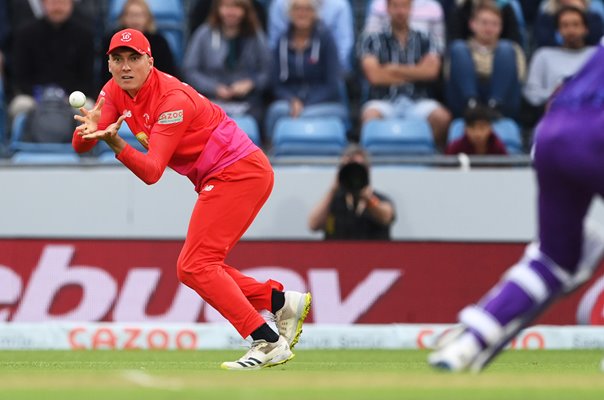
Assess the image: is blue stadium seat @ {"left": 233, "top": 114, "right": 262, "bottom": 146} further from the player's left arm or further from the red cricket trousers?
the player's left arm

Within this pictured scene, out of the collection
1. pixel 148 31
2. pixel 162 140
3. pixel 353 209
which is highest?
pixel 162 140

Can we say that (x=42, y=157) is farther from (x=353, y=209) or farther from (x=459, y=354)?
(x=459, y=354)

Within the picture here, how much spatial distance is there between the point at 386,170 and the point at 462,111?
1.62m

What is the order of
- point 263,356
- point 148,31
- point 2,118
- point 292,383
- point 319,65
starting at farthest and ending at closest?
point 2,118 < point 319,65 < point 148,31 < point 263,356 < point 292,383

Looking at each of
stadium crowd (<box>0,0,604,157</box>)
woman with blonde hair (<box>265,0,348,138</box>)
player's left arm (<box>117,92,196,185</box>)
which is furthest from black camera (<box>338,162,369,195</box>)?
player's left arm (<box>117,92,196,185</box>)

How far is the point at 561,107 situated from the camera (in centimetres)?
644

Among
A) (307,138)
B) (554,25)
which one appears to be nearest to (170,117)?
(307,138)

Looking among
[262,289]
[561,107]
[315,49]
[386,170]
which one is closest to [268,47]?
[315,49]

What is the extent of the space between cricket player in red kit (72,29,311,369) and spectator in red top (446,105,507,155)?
4564 mm

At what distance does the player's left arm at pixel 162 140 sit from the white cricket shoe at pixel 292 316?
1.47 metres

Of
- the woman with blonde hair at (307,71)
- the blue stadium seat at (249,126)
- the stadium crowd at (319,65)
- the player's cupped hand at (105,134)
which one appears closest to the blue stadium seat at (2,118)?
the stadium crowd at (319,65)

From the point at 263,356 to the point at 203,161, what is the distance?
1353 mm

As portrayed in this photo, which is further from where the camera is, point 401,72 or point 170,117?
point 401,72

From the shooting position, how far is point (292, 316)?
9625 mm
